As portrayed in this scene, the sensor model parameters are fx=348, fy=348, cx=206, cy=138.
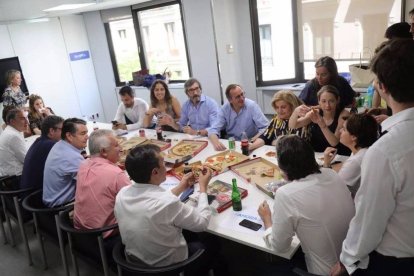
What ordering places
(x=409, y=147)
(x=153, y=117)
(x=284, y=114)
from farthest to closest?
1. (x=153, y=117)
2. (x=284, y=114)
3. (x=409, y=147)

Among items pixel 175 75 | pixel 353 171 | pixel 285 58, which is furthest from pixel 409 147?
pixel 175 75

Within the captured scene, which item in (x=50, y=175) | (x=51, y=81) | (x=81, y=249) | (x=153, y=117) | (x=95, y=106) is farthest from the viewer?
(x=95, y=106)

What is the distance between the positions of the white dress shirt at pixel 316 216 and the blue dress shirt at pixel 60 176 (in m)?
1.76

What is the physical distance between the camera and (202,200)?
2.20 metres

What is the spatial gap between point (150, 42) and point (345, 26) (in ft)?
12.3

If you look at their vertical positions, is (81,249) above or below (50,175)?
below

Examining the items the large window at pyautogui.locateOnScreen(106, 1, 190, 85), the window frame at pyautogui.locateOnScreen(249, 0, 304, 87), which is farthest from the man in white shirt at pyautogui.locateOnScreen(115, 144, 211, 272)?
the large window at pyautogui.locateOnScreen(106, 1, 190, 85)

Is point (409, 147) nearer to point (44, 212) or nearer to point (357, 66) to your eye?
point (44, 212)

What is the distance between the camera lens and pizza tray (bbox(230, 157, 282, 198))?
2509 millimetres

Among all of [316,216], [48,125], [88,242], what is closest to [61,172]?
[48,125]

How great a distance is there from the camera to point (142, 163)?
197cm

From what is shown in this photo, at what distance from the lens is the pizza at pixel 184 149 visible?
329cm

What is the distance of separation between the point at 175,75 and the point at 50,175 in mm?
4525

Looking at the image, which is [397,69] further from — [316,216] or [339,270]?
[339,270]
